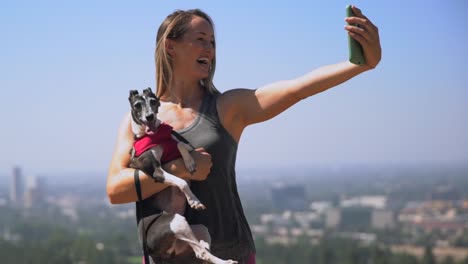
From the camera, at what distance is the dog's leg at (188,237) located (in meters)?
2.43

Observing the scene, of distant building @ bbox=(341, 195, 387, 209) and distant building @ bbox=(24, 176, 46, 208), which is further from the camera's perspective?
distant building @ bbox=(24, 176, 46, 208)

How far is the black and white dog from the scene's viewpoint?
7.98 ft

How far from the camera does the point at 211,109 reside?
8.80 feet

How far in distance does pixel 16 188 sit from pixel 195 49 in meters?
125

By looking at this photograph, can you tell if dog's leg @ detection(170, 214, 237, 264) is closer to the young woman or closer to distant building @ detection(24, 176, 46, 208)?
the young woman

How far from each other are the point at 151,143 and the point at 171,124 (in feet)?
0.59

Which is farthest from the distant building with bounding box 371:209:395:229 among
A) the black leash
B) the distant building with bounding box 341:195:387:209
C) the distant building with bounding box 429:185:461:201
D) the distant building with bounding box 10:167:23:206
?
the black leash

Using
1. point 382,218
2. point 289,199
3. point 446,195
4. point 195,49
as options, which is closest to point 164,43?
point 195,49

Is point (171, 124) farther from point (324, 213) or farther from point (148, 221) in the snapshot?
point (324, 213)

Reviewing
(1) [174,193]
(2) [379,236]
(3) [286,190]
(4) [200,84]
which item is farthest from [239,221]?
(3) [286,190]

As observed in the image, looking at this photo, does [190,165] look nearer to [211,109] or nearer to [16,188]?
[211,109]

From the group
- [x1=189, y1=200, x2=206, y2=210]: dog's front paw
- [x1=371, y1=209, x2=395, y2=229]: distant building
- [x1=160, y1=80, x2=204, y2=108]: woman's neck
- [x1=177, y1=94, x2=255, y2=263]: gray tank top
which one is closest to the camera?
[x1=189, y1=200, x2=206, y2=210]: dog's front paw

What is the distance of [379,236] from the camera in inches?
2749

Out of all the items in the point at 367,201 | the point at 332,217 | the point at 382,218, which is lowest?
the point at 382,218
